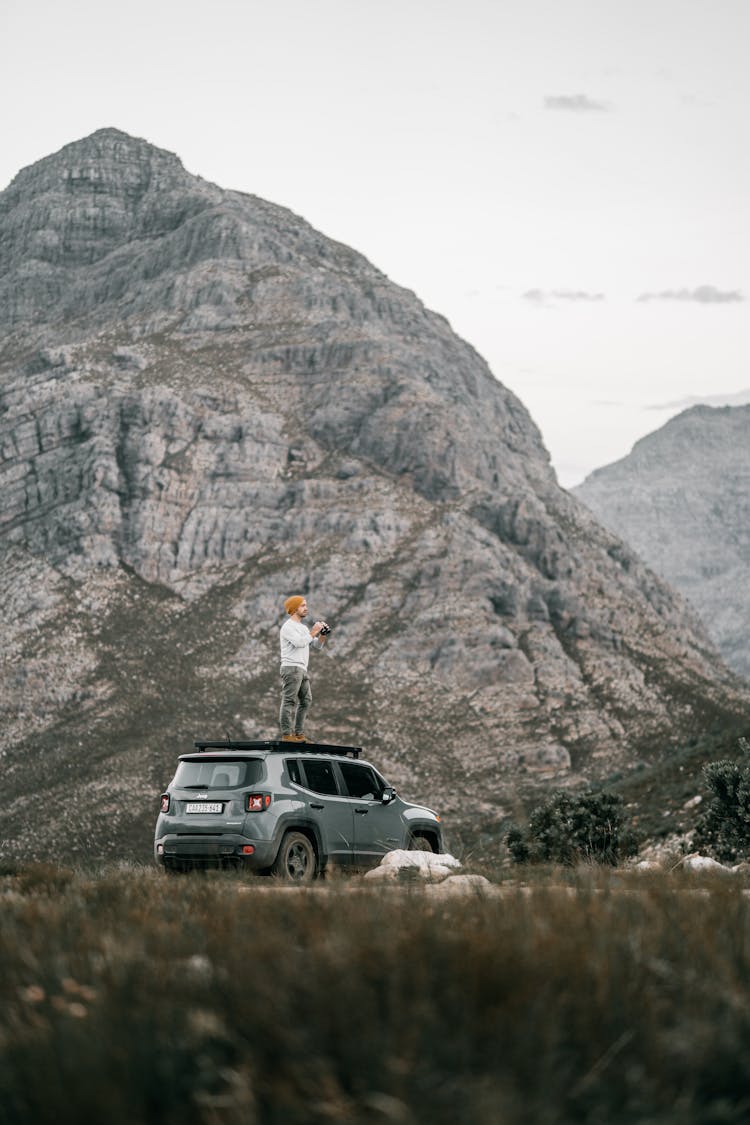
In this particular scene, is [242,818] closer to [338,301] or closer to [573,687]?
[573,687]

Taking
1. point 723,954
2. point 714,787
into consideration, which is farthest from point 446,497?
point 723,954

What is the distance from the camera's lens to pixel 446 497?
10488cm

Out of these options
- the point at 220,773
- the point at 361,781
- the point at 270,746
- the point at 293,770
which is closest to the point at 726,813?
the point at 361,781

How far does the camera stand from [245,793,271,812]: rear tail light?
14.6 m

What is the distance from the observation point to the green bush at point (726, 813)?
28.7 m

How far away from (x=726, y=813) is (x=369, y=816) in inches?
665

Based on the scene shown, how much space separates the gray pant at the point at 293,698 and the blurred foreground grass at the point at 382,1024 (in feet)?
38.2

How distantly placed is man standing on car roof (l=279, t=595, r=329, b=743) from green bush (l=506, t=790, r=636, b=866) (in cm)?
1662

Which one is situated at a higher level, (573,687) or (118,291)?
(118,291)

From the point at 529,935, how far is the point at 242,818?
9.55 m

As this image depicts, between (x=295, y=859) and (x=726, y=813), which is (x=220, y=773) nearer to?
(x=295, y=859)

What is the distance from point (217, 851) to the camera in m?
14.6

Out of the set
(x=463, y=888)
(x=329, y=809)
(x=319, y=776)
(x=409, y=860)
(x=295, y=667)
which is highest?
(x=295, y=667)

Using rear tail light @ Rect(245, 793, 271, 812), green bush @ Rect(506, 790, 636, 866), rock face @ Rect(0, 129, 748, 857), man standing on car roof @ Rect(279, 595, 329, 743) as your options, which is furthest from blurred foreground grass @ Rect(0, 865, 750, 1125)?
rock face @ Rect(0, 129, 748, 857)
